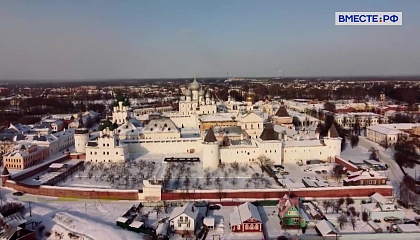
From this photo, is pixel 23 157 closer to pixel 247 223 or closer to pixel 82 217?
pixel 82 217

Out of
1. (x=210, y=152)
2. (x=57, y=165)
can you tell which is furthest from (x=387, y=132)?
(x=57, y=165)

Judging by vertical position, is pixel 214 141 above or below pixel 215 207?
above

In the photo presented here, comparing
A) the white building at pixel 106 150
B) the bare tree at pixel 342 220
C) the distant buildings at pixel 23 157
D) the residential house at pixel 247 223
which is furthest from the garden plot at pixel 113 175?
the bare tree at pixel 342 220

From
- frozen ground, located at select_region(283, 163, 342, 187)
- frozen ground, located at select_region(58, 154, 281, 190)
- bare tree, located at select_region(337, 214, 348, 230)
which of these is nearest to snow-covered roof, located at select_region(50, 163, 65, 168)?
frozen ground, located at select_region(58, 154, 281, 190)

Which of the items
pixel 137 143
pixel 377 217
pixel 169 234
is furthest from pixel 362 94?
pixel 169 234

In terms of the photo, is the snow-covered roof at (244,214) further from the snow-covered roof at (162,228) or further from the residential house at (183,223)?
the snow-covered roof at (162,228)

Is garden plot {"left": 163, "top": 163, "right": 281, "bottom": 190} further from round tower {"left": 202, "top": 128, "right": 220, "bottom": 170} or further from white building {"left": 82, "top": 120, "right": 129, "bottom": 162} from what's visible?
white building {"left": 82, "top": 120, "right": 129, "bottom": 162}

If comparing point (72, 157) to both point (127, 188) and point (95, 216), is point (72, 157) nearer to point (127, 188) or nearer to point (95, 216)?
point (127, 188)
